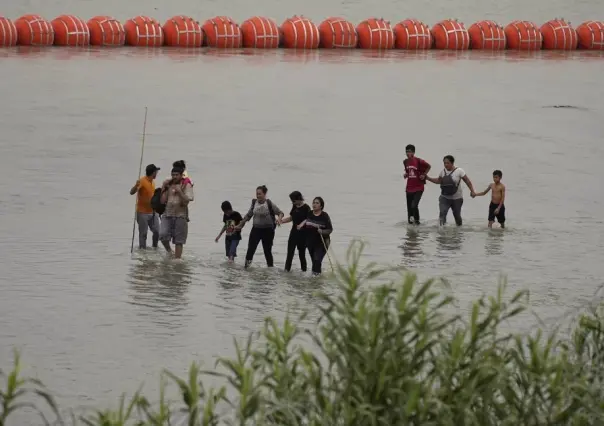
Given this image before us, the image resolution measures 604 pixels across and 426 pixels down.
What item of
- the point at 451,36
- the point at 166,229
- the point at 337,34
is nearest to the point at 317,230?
the point at 166,229

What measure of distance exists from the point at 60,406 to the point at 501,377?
600 cm

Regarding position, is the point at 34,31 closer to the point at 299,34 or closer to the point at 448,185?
the point at 299,34

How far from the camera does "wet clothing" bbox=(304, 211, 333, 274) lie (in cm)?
2108

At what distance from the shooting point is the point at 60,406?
15.1m

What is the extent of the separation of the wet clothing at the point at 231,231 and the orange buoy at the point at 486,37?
3521cm

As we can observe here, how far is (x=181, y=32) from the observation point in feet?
173

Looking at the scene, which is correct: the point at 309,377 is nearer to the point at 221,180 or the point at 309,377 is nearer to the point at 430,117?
the point at 221,180

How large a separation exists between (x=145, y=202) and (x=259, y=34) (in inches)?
1238

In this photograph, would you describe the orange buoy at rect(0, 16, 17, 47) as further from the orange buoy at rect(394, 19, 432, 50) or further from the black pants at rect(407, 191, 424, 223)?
the black pants at rect(407, 191, 424, 223)

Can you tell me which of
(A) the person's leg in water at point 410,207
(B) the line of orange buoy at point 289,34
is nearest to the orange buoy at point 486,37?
(B) the line of orange buoy at point 289,34

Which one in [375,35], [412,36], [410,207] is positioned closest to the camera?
[410,207]

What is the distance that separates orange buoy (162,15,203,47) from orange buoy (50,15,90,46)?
3044mm

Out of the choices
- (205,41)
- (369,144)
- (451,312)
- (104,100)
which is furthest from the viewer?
(205,41)

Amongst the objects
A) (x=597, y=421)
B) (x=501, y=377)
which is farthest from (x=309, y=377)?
(x=597, y=421)
